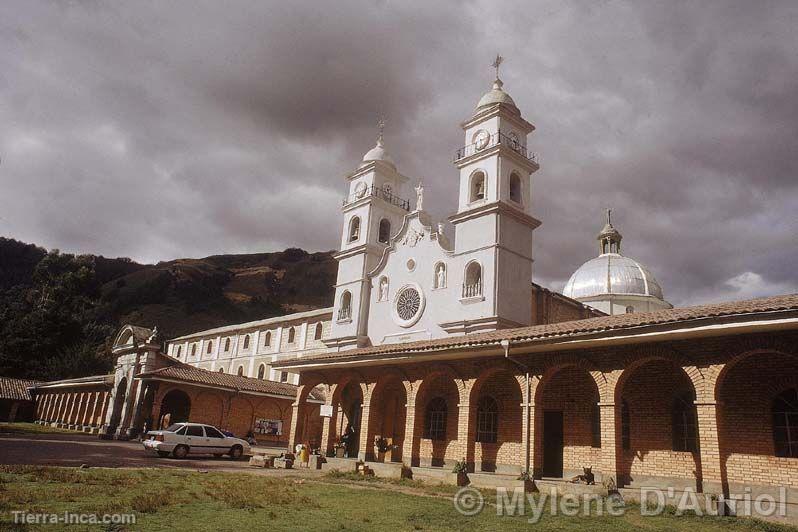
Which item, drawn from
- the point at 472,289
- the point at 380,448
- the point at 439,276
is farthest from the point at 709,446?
the point at 439,276

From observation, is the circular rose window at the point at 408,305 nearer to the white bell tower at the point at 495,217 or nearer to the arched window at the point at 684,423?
the white bell tower at the point at 495,217

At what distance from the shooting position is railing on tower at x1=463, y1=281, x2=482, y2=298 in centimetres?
2848

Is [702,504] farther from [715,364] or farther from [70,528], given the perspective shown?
[70,528]

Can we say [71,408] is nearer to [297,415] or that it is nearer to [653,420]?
[297,415]

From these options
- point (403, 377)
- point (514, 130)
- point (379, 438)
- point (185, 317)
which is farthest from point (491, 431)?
point (185, 317)

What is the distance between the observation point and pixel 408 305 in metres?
32.3

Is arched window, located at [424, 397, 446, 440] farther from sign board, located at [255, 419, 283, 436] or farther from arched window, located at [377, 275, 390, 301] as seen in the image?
sign board, located at [255, 419, 283, 436]

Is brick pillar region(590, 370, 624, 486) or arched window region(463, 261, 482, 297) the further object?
arched window region(463, 261, 482, 297)

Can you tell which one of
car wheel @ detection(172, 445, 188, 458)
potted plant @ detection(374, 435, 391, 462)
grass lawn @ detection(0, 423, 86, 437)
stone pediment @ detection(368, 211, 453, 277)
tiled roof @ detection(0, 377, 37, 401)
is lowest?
grass lawn @ detection(0, 423, 86, 437)

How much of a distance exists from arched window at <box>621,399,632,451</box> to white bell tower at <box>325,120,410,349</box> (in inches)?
815

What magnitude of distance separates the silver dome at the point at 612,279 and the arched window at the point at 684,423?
29224 millimetres

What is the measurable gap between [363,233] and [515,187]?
429 inches

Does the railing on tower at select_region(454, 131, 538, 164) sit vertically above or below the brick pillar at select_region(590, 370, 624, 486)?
above

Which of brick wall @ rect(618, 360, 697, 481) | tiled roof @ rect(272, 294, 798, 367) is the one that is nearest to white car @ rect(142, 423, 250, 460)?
tiled roof @ rect(272, 294, 798, 367)
